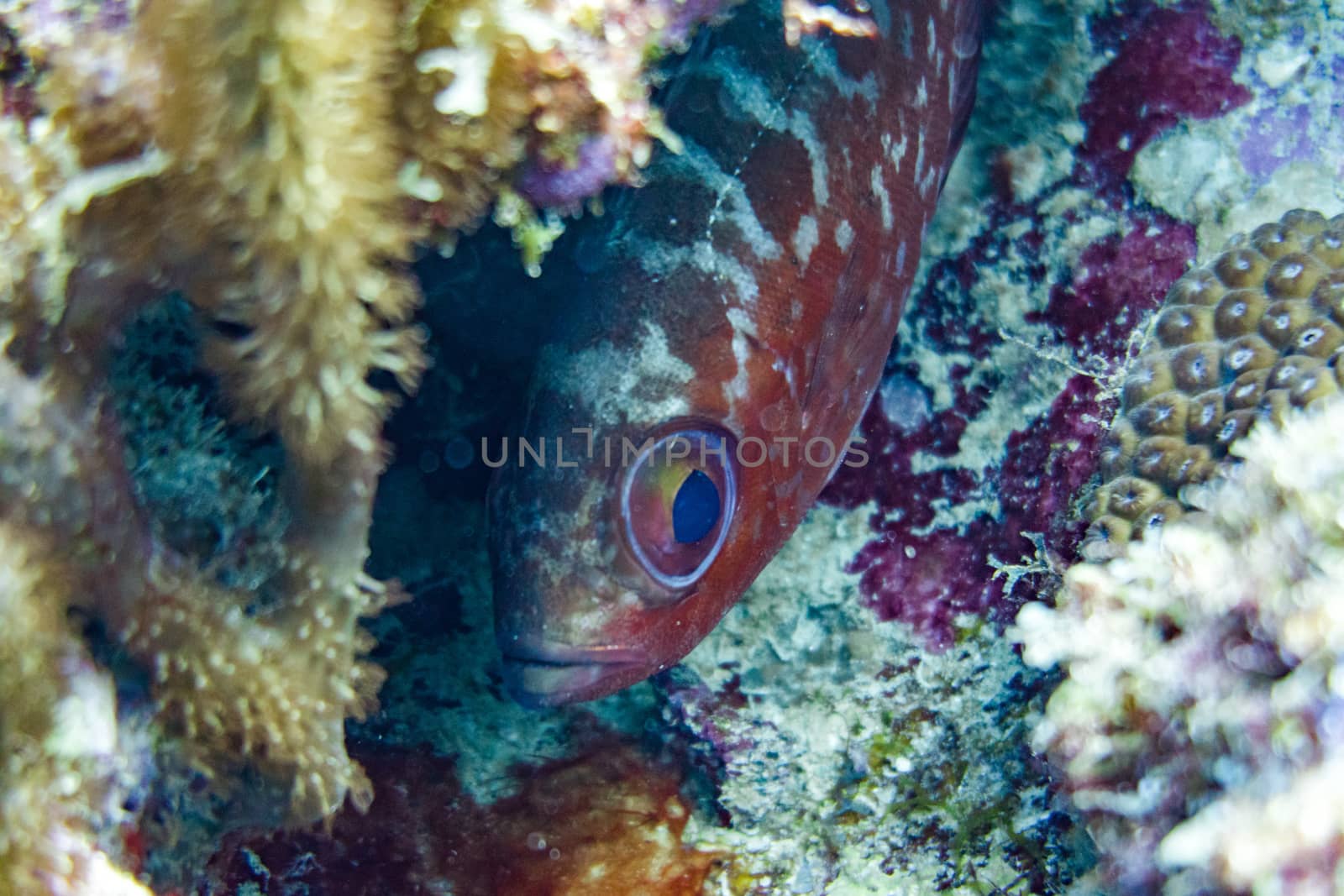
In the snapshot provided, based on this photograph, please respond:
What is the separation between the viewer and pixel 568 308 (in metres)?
3.12

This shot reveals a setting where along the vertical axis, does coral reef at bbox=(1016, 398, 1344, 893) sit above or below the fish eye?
above

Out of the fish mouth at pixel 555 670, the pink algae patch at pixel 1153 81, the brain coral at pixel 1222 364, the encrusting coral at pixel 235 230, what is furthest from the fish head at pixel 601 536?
the pink algae patch at pixel 1153 81

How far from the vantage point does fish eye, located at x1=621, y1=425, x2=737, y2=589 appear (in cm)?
288

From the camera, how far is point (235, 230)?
5.88 feet

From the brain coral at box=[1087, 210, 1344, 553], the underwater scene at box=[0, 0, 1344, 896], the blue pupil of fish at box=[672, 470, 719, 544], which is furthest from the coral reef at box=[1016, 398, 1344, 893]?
the blue pupil of fish at box=[672, 470, 719, 544]

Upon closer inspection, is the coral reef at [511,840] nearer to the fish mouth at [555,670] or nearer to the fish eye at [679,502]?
the fish mouth at [555,670]

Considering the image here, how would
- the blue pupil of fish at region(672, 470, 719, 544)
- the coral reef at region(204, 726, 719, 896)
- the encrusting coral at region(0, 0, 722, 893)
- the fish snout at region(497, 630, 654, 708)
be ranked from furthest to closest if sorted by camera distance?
the coral reef at region(204, 726, 719, 896) < the blue pupil of fish at region(672, 470, 719, 544) < the fish snout at region(497, 630, 654, 708) < the encrusting coral at region(0, 0, 722, 893)

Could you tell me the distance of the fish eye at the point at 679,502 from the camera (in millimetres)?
2875

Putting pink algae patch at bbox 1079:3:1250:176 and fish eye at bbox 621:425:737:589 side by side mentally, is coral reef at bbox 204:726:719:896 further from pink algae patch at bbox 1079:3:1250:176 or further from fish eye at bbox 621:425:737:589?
pink algae patch at bbox 1079:3:1250:176

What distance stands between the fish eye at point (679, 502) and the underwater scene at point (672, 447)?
2cm

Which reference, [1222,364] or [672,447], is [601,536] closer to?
[672,447]

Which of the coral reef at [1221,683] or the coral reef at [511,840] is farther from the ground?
the coral reef at [1221,683]

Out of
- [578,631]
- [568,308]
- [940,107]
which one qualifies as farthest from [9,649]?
[940,107]

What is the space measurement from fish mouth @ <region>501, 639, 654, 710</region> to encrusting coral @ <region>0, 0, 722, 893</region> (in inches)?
30.1
